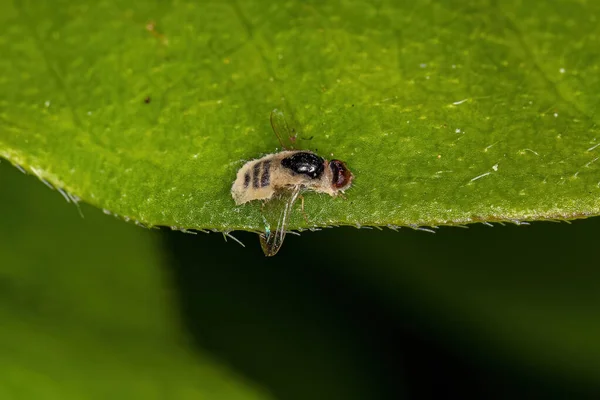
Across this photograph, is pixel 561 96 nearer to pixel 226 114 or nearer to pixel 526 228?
pixel 226 114

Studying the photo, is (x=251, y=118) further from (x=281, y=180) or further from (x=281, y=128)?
(x=281, y=180)

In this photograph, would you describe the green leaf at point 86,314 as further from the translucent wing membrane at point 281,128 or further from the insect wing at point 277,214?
the translucent wing membrane at point 281,128

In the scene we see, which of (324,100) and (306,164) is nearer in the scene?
(324,100)

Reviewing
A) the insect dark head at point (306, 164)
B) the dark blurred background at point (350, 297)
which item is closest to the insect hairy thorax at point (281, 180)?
the insect dark head at point (306, 164)

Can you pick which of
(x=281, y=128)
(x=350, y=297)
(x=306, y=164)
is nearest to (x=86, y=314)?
(x=306, y=164)

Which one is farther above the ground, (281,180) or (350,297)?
(281,180)

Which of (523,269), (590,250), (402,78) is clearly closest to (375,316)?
(523,269)

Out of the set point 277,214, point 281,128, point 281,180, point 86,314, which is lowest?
point 86,314
